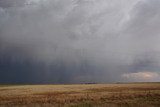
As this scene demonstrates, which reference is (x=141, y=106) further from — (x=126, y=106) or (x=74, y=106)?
(x=74, y=106)

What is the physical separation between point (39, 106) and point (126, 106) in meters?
8.62

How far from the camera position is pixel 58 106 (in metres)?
25.1

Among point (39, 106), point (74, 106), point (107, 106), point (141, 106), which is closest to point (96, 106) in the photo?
point (107, 106)

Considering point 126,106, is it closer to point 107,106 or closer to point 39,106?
point 107,106

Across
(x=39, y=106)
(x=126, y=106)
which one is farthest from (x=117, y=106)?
(x=39, y=106)

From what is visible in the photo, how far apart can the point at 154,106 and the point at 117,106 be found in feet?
11.4

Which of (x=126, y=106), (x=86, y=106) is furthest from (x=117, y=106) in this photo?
(x=86, y=106)

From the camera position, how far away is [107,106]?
23.9 m

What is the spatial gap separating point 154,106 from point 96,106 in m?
5.50

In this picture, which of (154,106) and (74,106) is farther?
(74,106)

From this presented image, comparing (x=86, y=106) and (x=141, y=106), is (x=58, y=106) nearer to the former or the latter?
(x=86, y=106)

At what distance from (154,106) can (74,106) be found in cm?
780

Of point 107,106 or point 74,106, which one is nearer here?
point 107,106

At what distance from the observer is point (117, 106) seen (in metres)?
24.2
